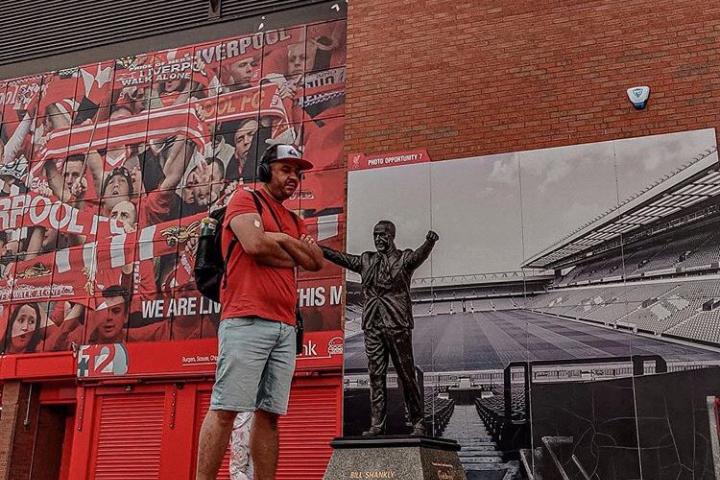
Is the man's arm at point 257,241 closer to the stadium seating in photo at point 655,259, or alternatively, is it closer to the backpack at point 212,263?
the backpack at point 212,263

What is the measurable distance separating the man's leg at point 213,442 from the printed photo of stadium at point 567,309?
544 cm

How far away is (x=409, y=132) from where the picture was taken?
959 centimetres

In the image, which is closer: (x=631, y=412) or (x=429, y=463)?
(x=429, y=463)

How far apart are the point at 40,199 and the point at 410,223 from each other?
22.6ft

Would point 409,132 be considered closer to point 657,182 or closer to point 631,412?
point 657,182

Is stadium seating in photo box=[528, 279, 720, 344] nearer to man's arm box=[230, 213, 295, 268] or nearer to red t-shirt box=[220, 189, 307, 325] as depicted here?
red t-shirt box=[220, 189, 307, 325]

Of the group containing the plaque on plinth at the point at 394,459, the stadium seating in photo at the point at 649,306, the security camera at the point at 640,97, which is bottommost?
the plaque on plinth at the point at 394,459

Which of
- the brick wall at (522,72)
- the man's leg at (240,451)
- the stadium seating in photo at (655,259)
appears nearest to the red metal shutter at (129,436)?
the man's leg at (240,451)

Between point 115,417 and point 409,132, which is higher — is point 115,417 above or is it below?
below

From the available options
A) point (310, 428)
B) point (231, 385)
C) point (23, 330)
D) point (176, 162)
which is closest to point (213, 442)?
point (231, 385)

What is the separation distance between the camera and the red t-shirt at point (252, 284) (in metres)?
3.41

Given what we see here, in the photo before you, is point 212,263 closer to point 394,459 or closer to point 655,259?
point 394,459

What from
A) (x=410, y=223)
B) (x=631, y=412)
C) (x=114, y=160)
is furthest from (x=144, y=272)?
(x=631, y=412)

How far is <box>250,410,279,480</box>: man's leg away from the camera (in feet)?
11.3
